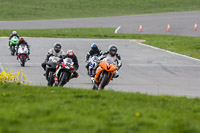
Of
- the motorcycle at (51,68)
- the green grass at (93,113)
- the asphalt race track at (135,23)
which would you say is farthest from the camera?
the asphalt race track at (135,23)

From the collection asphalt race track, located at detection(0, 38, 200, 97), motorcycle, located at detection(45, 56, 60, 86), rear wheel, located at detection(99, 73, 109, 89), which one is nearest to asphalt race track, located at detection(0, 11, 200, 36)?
asphalt race track, located at detection(0, 38, 200, 97)

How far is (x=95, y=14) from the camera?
56438 millimetres

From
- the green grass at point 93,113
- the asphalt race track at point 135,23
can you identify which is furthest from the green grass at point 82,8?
the green grass at point 93,113

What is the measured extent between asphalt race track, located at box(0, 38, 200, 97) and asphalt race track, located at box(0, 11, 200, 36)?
8898 mm

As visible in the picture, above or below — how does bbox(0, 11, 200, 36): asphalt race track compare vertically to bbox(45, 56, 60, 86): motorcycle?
below

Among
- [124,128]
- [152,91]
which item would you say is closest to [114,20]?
[152,91]

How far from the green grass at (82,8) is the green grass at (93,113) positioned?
45.0 metres

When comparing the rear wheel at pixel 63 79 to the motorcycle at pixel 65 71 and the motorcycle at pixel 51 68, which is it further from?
the motorcycle at pixel 51 68

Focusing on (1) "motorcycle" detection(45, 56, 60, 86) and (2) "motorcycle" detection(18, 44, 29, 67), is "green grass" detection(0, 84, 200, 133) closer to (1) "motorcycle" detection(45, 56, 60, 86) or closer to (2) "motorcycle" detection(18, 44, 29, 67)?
(1) "motorcycle" detection(45, 56, 60, 86)

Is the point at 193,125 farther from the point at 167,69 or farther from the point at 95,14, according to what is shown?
the point at 95,14

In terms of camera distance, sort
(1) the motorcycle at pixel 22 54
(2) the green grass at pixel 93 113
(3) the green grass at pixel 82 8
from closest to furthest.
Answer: (2) the green grass at pixel 93 113 < (1) the motorcycle at pixel 22 54 < (3) the green grass at pixel 82 8

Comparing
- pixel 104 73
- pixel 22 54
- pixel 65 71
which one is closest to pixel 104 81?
pixel 104 73

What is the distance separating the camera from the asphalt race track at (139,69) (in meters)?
15.9

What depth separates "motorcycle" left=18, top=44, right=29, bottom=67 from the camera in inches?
854
